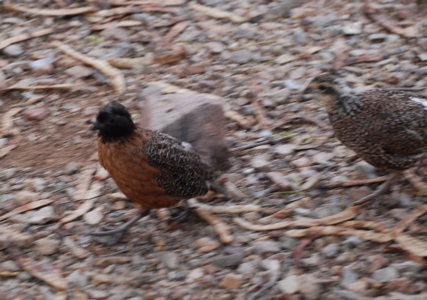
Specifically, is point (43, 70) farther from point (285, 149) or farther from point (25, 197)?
point (285, 149)

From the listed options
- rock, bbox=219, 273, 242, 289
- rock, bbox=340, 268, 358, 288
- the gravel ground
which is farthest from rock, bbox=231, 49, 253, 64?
rock, bbox=340, 268, 358, 288

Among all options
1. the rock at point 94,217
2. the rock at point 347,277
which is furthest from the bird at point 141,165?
the rock at point 347,277

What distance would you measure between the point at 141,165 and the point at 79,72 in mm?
2614

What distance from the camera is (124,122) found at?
17.3 ft

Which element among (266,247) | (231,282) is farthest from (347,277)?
(231,282)

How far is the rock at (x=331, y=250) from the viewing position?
4.90 m

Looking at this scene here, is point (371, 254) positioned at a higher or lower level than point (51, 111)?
lower

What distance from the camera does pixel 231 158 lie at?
6199mm

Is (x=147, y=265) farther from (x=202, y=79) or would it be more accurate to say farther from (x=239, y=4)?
(x=239, y=4)

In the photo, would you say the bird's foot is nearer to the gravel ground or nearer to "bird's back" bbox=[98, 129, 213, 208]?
the gravel ground

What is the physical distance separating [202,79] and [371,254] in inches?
127

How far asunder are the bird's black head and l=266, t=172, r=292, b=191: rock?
53.5 inches

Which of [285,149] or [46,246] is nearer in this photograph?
[46,246]

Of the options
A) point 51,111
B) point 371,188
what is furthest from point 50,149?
point 371,188
